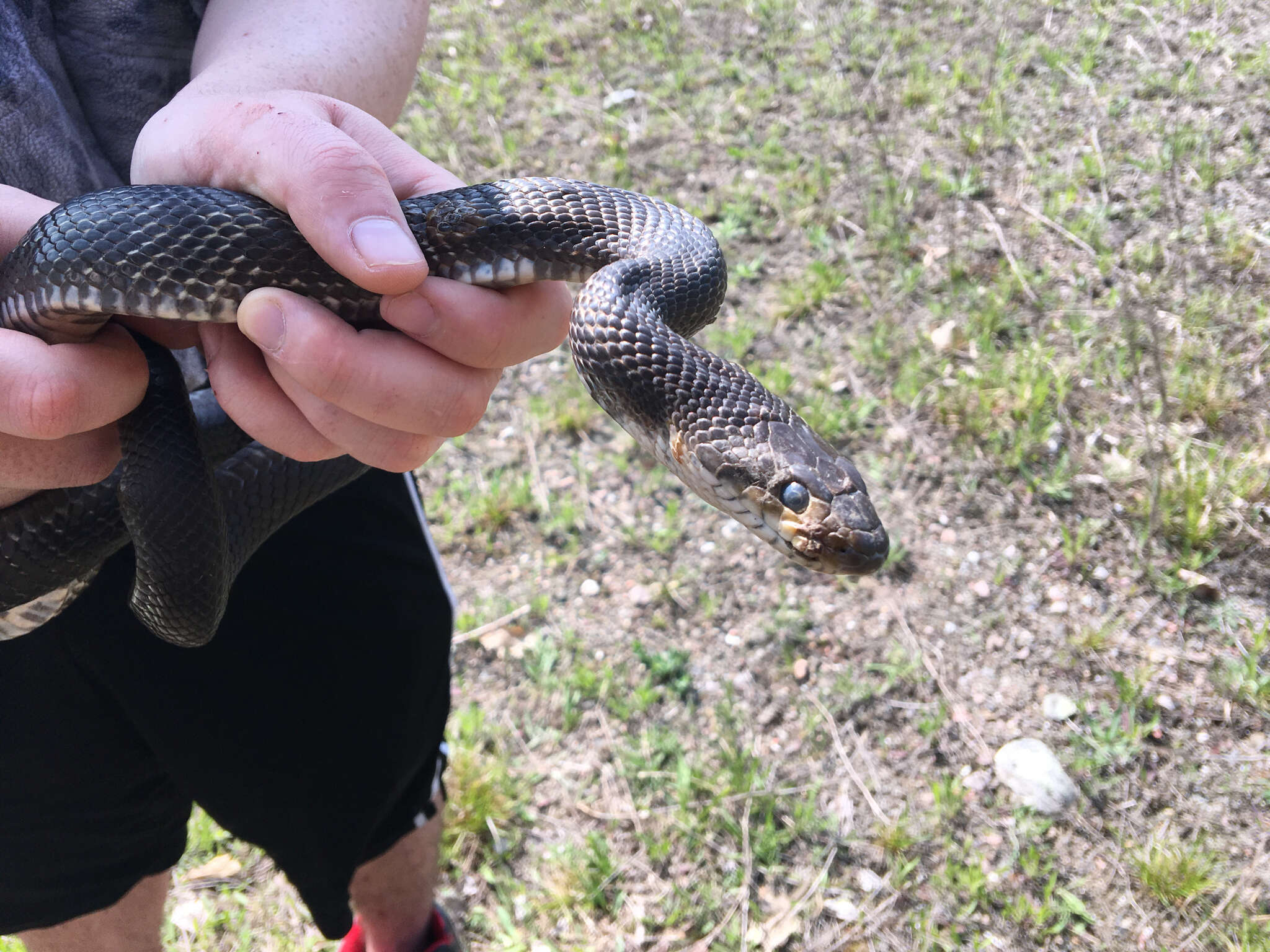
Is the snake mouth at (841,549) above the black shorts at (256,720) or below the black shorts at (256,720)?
above

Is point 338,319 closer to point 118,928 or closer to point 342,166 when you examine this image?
point 342,166

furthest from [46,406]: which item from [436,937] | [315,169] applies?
[436,937]

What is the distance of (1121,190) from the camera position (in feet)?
15.8

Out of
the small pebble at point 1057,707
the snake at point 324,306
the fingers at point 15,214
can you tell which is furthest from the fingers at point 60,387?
the small pebble at point 1057,707

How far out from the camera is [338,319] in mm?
1977

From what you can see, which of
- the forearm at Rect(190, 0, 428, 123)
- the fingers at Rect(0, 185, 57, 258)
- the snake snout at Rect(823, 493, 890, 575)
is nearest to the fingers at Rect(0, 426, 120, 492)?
the fingers at Rect(0, 185, 57, 258)

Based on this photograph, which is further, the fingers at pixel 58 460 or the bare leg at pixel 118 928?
the bare leg at pixel 118 928

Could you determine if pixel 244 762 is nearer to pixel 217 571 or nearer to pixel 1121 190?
pixel 217 571

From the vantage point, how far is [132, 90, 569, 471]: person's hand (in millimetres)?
1886

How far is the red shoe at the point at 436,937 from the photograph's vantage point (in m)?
3.37

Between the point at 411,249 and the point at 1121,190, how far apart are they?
13.8 ft

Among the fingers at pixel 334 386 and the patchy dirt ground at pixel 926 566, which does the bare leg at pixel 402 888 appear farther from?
the fingers at pixel 334 386

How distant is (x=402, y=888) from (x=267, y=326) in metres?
2.27

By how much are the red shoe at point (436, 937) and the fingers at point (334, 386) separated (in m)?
1.97
